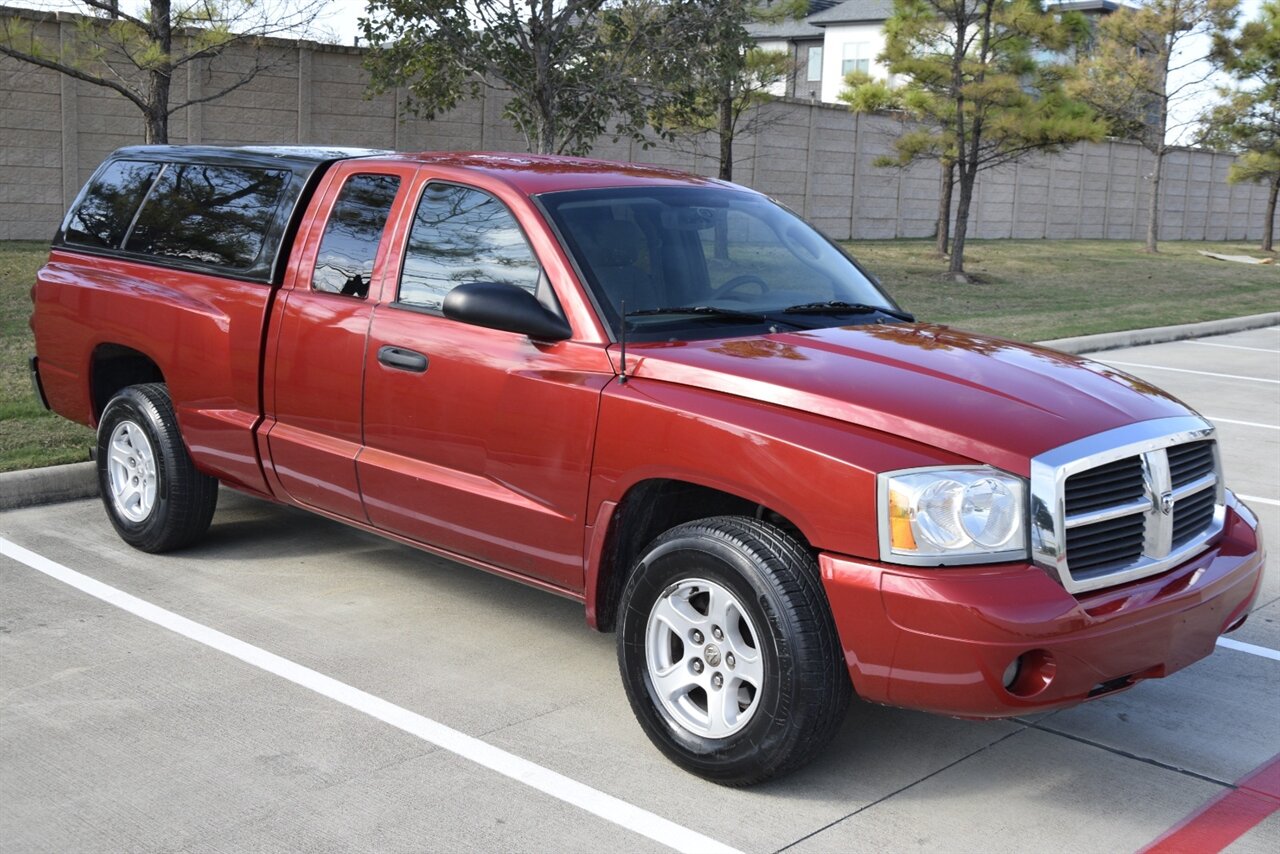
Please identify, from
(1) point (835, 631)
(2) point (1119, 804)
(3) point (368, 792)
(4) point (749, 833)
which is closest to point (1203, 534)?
(2) point (1119, 804)

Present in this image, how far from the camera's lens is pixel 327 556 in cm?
643

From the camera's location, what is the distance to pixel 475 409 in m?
4.87

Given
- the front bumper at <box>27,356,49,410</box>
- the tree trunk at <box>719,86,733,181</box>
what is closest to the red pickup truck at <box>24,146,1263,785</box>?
the front bumper at <box>27,356,49,410</box>

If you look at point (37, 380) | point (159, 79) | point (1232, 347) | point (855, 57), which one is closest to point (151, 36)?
point (159, 79)

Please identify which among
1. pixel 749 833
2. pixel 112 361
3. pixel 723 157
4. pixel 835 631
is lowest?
pixel 749 833

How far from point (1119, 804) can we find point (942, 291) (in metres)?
17.5

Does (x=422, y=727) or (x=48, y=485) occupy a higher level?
(x=48, y=485)

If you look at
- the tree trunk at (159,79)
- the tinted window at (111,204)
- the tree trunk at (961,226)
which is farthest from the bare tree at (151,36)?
the tree trunk at (961,226)

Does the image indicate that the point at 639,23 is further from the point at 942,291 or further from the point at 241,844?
the point at 241,844

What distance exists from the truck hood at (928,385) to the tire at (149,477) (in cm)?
264

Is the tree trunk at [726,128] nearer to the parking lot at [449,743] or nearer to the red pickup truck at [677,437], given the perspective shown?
the red pickup truck at [677,437]

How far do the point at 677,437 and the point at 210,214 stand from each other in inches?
117

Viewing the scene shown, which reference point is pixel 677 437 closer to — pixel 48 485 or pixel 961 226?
pixel 48 485

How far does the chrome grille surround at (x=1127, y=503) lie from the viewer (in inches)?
149
